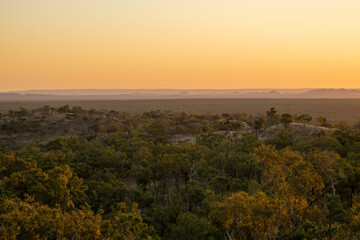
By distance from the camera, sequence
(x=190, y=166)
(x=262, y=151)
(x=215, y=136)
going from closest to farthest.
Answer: (x=262, y=151) → (x=190, y=166) → (x=215, y=136)

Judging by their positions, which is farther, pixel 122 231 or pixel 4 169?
pixel 4 169

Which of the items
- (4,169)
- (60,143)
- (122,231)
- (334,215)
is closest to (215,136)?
(60,143)

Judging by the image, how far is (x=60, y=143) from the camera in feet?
145

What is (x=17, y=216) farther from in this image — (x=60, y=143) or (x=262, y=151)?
(x=60, y=143)

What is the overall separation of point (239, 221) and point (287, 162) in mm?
5192

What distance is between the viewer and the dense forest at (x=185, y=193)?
48.0ft

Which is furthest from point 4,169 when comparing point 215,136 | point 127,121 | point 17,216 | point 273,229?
point 127,121

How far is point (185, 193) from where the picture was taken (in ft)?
89.8

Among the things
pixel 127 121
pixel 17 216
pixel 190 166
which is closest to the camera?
pixel 17 216

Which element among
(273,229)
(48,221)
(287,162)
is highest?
(287,162)

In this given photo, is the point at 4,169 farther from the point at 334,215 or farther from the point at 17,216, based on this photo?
the point at 334,215

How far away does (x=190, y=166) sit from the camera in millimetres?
34531

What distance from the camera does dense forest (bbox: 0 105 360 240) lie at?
14.6m

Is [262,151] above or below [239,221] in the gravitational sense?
above
